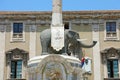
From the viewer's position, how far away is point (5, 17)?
4222 centimetres

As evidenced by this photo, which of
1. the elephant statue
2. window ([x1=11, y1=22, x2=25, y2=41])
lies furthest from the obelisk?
window ([x1=11, y1=22, x2=25, y2=41])

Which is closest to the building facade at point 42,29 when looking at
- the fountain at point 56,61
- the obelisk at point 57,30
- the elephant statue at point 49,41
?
the obelisk at point 57,30

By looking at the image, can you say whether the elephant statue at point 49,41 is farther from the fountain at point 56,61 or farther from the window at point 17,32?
the window at point 17,32

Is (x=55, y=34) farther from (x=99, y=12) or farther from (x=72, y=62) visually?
(x=99, y=12)

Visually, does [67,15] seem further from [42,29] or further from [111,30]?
[111,30]

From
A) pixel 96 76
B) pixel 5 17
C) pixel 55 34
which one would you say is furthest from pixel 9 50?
pixel 55 34

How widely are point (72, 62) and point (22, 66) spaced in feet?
75.0

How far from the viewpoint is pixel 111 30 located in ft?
138

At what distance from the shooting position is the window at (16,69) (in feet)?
134

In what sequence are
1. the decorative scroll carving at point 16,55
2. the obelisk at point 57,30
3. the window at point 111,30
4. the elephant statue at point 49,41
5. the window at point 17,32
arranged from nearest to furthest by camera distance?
the elephant statue at point 49,41
the obelisk at point 57,30
the decorative scroll carving at point 16,55
the window at point 111,30
the window at point 17,32

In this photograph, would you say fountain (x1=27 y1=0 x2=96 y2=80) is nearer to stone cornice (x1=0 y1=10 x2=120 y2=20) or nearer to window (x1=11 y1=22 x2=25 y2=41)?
stone cornice (x1=0 y1=10 x2=120 y2=20)

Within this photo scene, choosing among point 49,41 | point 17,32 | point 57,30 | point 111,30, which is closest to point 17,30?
point 17,32

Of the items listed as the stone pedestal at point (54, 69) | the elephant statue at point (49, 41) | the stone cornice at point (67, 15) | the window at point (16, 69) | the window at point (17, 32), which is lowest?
the window at point (16, 69)

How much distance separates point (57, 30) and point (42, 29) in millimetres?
22166
